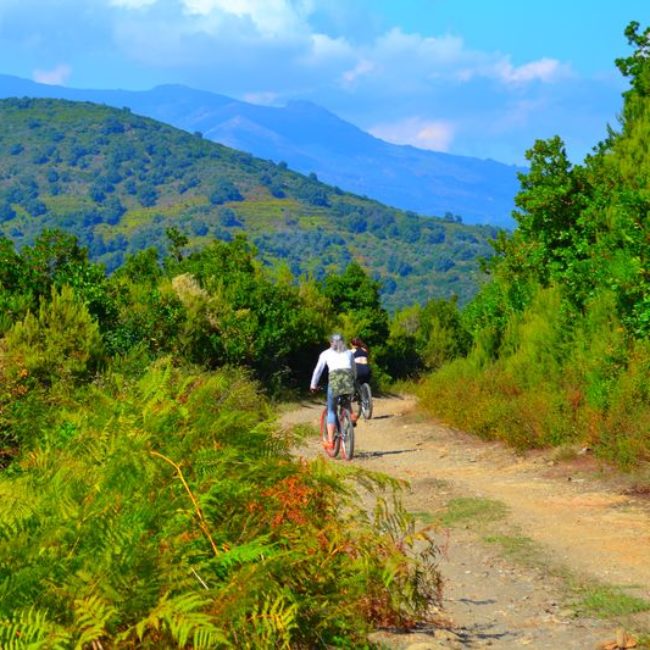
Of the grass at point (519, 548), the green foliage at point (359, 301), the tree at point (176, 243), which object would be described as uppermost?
the tree at point (176, 243)

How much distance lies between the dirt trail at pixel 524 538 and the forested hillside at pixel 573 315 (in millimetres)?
717

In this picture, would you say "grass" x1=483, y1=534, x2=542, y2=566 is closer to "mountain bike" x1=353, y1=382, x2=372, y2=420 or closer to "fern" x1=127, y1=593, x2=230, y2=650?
"fern" x1=127, y1=593, x2=230, y2=650

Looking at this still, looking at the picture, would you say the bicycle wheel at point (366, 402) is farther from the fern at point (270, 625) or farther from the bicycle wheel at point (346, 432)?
the fern at point (270, 625)

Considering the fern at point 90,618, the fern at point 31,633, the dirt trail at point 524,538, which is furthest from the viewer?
the dirt trail at point 524,538

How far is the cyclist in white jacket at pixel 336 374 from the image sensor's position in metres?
15.7

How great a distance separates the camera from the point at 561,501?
40.0ft

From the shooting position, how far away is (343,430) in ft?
52.2

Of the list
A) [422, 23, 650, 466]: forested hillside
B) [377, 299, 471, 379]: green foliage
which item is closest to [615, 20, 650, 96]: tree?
[422, 23, 650, 466]: forested hillside

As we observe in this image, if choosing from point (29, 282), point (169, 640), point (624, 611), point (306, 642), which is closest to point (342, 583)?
point (306, 642)

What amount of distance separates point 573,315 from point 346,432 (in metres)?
5.54

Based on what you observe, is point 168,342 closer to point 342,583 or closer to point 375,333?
point 375,333

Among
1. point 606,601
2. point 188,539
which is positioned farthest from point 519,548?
point 188,539

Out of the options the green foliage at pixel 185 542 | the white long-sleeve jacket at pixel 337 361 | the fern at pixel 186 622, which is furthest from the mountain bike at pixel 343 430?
the fern at pixel 186 622

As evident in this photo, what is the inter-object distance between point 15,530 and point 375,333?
42.7 m
